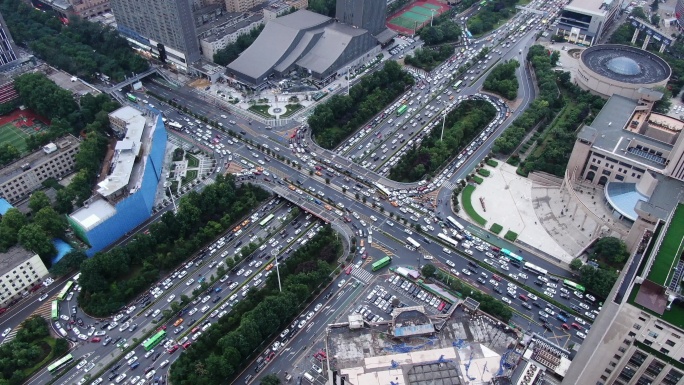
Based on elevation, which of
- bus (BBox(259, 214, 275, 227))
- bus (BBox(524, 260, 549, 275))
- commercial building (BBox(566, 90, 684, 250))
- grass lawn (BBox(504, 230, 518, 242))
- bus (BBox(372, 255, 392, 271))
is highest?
commercial building (BBox(566, 90, 684, 250))

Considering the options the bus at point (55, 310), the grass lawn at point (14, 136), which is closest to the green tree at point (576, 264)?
the bus at point (55, 310)

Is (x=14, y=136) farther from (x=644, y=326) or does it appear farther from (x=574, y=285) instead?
(x=644, y=326)

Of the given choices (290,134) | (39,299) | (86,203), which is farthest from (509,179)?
(39,299)

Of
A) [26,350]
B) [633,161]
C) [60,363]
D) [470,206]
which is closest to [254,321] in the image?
[60,363]

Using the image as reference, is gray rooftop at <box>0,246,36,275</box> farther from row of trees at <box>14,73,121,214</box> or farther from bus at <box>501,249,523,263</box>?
bus at <box>501,249,523,263</box>

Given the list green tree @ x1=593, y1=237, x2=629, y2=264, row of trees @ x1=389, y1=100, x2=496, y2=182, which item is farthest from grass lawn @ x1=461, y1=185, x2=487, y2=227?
green tree @ x1=593, y1=237, x2=629, y2=264
